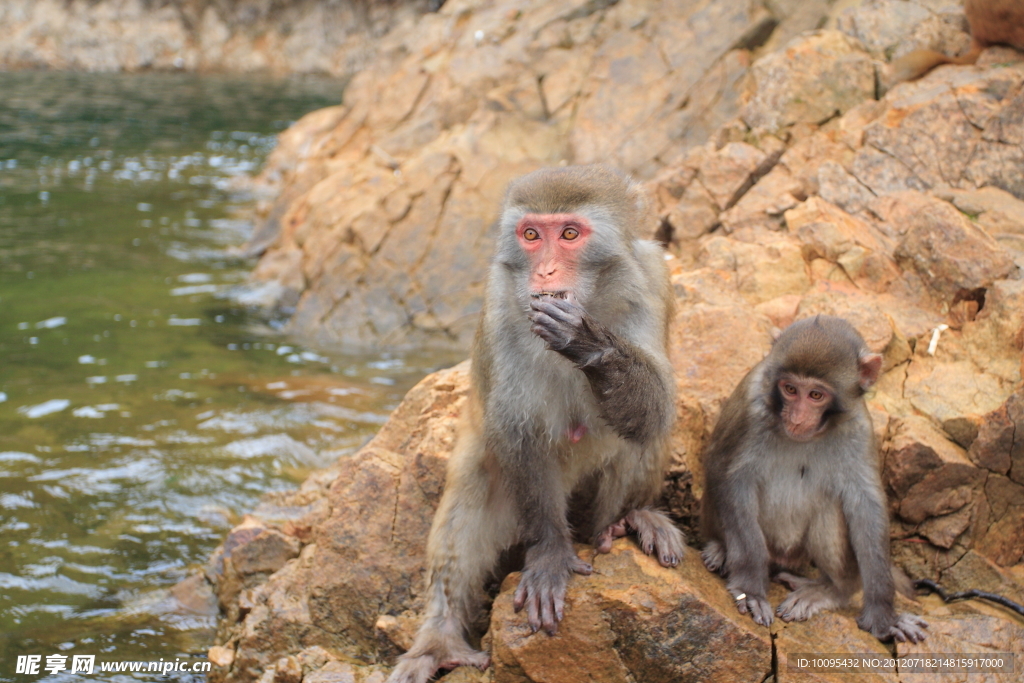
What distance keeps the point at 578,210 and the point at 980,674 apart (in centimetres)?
218

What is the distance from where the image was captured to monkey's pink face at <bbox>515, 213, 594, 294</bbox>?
9.76 ft

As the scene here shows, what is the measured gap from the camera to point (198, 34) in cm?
3017

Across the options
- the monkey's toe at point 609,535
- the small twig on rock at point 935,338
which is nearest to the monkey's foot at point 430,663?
the monkey's toe at point 609,535

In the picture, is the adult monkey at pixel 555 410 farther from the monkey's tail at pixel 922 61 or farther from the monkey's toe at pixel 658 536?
the monkey's tail at pixel 922 61

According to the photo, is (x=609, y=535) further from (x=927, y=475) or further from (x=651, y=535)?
(x=927, y=475)

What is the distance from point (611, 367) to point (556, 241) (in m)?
0.45

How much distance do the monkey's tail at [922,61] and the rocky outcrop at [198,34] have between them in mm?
22789

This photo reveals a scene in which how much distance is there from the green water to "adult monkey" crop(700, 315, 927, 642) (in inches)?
109

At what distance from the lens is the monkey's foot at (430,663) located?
3408 mm

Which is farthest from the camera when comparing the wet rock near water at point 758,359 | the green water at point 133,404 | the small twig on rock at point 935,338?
the green water at point 133,404

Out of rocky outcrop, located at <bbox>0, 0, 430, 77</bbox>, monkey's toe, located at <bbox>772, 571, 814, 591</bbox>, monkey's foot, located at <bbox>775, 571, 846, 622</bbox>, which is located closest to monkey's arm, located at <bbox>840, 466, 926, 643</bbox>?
monkey's foot, located at <bbox>775, 571, 846, 622</bbox>

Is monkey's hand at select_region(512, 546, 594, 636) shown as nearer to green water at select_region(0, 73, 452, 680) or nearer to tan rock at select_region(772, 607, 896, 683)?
tan rock at select_region(772, 607, 896, 683)

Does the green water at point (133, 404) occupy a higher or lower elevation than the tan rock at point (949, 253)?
lower

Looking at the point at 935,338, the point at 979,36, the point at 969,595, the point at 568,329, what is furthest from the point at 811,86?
the point at 568,329
